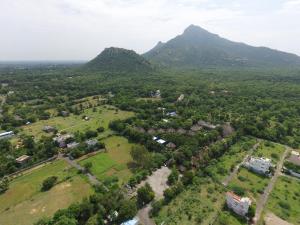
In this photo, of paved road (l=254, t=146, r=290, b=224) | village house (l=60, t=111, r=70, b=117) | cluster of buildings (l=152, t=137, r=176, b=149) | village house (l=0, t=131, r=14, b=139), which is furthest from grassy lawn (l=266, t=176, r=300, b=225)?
village house (l=60, t=111, r=70, b=117)

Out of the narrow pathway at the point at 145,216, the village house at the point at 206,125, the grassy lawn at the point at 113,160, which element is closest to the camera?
the narrow pathway at the point at 145,216

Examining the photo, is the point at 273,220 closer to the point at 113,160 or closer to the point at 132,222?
the point at 132,222

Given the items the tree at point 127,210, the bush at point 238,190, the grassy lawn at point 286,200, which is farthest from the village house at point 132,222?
the grassy lawn at point 286,200

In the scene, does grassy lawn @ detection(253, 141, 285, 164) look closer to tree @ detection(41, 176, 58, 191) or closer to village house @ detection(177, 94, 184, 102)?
village house @ detection(177, 94, 184, 102)

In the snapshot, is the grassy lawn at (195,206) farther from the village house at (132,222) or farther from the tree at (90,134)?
the tree at (90,134)

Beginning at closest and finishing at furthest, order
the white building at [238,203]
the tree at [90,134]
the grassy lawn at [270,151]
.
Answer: the white building at [238,203] → the grassy lawn at [270,151] → the tree at [90,134]

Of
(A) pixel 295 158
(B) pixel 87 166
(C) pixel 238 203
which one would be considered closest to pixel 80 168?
(B) pixel 87 166

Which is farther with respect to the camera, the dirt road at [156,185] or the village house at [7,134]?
the village house at [7,134]
